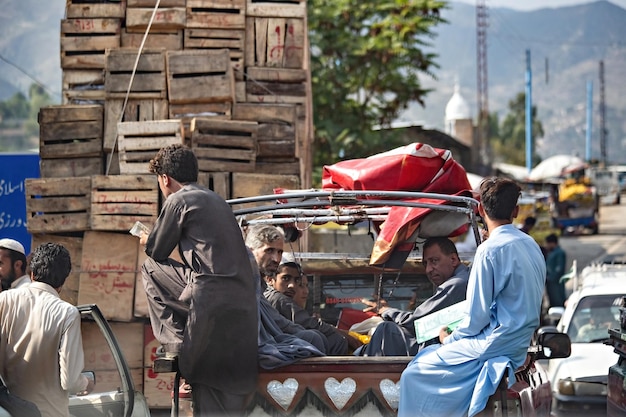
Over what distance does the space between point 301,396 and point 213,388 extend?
49 centimetres

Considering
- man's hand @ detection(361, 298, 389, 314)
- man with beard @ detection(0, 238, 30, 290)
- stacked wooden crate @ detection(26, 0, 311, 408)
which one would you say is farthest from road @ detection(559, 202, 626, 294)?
man with beard @ detection(0, 238, 30, 290)

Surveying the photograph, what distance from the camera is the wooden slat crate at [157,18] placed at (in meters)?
10.8

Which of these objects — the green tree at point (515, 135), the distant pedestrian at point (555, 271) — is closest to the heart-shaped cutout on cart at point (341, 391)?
the distant pedestrian at point (555, 271)

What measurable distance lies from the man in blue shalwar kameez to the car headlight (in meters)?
5.29

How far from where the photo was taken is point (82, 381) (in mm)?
5371

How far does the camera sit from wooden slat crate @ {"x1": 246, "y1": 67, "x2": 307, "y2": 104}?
10961mm

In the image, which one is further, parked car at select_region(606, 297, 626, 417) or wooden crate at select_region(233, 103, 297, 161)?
wooden crate at select_region(233, 103, 297, 161)

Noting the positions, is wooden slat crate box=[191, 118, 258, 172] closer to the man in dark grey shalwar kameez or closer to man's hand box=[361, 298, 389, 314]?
man's hand box=[361, 298, 389, 314]

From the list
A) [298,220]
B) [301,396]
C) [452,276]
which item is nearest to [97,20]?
[298,220]

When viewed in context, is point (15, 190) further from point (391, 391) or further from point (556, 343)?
point (556, 343)

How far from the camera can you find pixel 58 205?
32.2 feet

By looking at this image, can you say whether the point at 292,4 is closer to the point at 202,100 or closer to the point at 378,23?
the point at 202,100

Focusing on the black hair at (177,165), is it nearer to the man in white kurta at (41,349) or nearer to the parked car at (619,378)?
the man in white kurta at (41,349)

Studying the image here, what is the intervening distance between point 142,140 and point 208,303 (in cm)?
486
